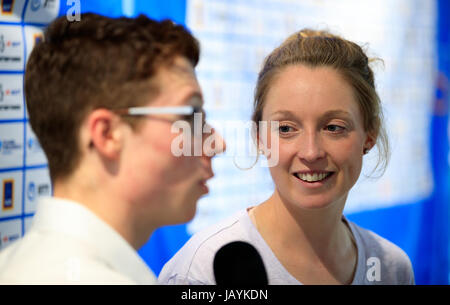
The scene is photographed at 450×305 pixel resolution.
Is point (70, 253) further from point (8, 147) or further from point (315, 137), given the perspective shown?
point (8, 147)

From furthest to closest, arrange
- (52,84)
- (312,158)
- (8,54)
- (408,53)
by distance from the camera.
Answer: (408,53) < (8,54) < (312,158) < (52,84)

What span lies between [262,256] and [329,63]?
1.57 feet

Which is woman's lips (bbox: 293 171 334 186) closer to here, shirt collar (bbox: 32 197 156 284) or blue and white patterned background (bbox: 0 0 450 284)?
blue and white patterned background (bbox: 0 0 450 284)

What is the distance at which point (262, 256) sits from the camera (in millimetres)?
1101

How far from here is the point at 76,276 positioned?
628mm

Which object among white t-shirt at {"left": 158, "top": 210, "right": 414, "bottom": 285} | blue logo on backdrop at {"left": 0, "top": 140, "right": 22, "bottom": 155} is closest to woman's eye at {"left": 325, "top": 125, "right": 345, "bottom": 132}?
white t-shirt at {"left": 158, "top": 210, "right": 414, "bottom": 285}

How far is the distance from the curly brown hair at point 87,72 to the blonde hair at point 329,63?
0.47 metres

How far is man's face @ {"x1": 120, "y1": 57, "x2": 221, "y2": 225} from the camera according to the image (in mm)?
720

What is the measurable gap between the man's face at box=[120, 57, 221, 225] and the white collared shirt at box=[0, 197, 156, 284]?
0.24 ft

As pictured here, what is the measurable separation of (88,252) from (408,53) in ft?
7.91

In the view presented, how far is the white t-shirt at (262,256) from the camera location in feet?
3.54

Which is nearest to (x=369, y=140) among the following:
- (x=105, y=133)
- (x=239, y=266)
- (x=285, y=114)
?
(x=285, y=114)
